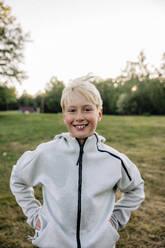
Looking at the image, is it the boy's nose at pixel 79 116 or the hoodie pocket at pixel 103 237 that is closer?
the hoodie pocket at pixel 103 237

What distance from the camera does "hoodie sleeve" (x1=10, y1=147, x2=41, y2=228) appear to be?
1726 millimetres

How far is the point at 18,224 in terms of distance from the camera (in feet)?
10.4

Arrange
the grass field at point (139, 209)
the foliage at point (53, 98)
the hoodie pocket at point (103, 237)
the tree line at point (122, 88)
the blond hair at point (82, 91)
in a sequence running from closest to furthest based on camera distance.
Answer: the hoodie pocket at point (103, 237) < the blond hair at point (82, 91) < the grass field at point (139, 209) < the tree line at point (122, 88) < the foliage at point (53, 98)

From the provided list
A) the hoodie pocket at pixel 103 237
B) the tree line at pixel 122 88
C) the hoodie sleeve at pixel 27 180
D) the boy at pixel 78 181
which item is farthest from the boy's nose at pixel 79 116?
the tree line at pixel 122 88

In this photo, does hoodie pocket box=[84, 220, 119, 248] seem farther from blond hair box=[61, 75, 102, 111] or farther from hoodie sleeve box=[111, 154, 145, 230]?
blond hair box=[61, 75, 102, 111]

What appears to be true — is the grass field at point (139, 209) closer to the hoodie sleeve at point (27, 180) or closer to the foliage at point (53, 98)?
the hoodie sleeve at point (27, 180)

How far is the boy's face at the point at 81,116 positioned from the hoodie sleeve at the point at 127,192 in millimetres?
410

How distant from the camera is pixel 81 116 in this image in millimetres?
1711

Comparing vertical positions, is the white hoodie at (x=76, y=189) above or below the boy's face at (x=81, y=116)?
below

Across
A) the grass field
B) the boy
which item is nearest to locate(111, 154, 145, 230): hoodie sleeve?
the boy

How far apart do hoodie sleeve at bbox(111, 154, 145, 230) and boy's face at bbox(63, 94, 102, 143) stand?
0.41 metres

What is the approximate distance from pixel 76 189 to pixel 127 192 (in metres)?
0.56

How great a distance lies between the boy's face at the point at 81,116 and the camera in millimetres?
1715

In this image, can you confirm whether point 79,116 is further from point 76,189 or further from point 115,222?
point 115,222
